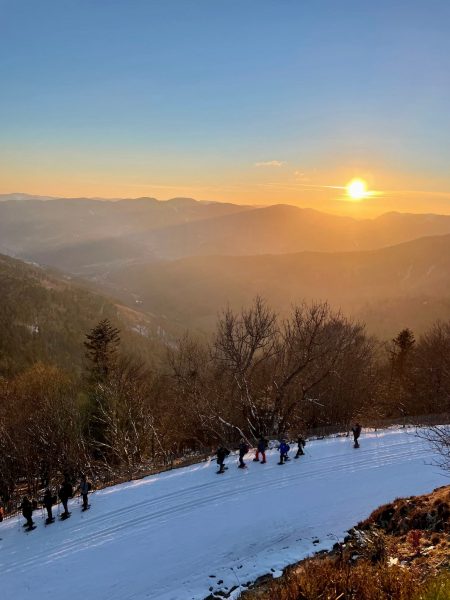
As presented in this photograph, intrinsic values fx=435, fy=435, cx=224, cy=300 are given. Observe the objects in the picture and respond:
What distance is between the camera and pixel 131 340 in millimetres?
123250

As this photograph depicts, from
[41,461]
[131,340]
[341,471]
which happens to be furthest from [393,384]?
[131,340]

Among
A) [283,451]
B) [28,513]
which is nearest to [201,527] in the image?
[283,451]

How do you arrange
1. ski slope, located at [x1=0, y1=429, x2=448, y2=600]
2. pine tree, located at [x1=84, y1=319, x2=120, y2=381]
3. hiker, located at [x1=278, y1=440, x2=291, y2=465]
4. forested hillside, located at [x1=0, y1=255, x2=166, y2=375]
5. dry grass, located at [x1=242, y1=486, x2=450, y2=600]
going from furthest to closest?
forested hillside, located at [x1=0, y1=255, x2=166, y2=375]
pine tree, located at [x1=84, y1=319, x2=120, y2=381]
hiker, located at [x1=278, y1=440, x2=291, y2=465]
ski slope, located at [x1=0, y1=429, x2=448, y2=600]
dry grass, located at [x1=242, y1=486, x2=450, y2=600]

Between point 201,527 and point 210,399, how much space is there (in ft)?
54.0

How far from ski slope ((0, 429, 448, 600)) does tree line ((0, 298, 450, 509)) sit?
575 cm

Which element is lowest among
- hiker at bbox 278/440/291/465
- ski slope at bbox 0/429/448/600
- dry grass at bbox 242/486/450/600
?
ski slope at bbox 0/429/448/600

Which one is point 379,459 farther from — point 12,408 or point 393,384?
point 12,408

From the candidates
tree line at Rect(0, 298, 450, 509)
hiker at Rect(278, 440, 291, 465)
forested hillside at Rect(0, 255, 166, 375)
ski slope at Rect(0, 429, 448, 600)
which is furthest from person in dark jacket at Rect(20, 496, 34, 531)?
forested hillside at Rect(0, 255, 166, 375)

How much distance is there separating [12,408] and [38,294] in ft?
350

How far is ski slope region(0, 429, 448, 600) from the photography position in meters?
13.7

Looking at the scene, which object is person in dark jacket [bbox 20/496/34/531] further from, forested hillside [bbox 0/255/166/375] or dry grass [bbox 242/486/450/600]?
forested hillside [bbox 0/255/166/375]

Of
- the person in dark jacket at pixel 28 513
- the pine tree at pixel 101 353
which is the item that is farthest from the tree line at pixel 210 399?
the person in dark jacket at pixel 28 513

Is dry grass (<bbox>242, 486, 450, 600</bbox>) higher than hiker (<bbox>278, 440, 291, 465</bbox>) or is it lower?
higher

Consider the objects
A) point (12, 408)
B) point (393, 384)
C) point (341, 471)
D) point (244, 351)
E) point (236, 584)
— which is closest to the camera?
point (236, 584)
